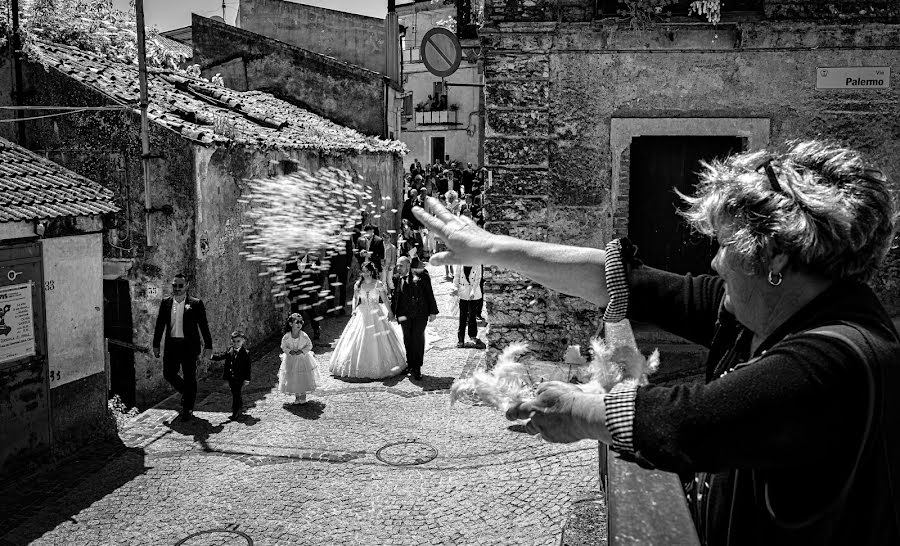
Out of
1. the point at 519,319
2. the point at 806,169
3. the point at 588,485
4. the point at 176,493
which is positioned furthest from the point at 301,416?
the point at 806,169

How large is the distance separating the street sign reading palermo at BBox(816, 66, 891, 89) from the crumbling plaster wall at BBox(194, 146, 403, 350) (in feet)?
29.6

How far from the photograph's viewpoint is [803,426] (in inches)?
59.4

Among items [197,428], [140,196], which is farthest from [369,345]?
[140,196]

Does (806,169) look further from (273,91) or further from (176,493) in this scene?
(273,91)

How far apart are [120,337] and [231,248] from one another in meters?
2.44

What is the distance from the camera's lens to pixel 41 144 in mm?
12297

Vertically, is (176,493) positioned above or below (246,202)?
below

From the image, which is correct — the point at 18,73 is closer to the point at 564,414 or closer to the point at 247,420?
the point at 247,420

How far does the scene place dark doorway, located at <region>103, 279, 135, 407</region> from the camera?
11.9 m

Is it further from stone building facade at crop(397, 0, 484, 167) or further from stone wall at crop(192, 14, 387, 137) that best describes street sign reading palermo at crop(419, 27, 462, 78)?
stone building facade at crop(397, 0, 484, 167)

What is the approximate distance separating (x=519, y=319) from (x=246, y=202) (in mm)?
6457

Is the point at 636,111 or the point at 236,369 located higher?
the point at 636,111

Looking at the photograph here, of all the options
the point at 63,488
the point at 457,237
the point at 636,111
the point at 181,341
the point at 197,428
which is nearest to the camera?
the point at 457,237

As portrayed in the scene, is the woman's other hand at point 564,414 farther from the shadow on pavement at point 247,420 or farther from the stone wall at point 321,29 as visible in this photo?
the stone wall at point 321,29
